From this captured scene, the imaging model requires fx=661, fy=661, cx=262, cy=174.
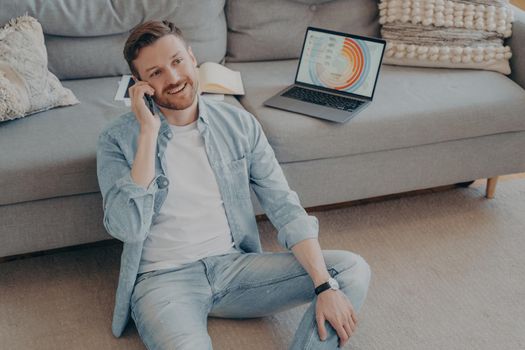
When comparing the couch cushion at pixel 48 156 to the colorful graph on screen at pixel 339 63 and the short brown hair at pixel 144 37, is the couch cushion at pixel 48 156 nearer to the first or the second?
the short brown hair at pixel 144 37

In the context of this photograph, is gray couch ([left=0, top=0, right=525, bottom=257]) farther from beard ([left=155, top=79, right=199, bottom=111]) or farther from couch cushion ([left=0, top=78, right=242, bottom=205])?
beard ([left=155, top=79, right=199, bottom=111])

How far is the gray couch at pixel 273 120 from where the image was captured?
195 centimetres

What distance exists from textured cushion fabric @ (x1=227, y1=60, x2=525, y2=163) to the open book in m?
0.04

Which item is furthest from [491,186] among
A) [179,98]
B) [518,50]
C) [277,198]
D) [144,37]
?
[144,37]

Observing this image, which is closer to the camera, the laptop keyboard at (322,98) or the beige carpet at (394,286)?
the beige carpet at (394,286)

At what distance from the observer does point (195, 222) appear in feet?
5.85

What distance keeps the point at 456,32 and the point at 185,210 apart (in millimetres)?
1349

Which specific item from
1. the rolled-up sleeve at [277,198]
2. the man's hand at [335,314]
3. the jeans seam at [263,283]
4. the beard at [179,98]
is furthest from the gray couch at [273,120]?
the man's hand at [335,314]

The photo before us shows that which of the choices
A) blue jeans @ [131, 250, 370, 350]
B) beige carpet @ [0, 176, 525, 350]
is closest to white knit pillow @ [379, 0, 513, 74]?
beige carpet @ [0, 176, 525, 350]

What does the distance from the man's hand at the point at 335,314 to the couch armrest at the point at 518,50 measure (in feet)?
4.30

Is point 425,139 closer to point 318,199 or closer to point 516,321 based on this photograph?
point 318,199

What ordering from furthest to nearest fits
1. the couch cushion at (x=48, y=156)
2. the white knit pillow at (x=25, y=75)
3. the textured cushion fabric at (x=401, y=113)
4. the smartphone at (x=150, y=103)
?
1. the textured cushion fabric at (x=401, y=113)
2. the white knit pillow at (x=25, y=75)
3. the couch cushion at (x=48, y=156)
4. the smartphone at (x=150, y=103)

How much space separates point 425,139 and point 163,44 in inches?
40.2

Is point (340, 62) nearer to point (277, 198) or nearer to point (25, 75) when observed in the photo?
point (277, 198)
